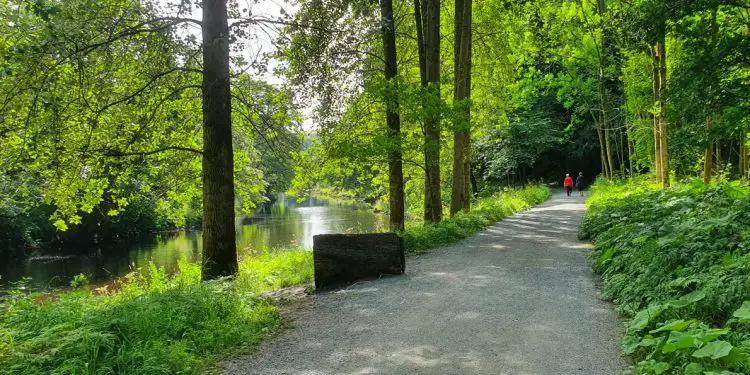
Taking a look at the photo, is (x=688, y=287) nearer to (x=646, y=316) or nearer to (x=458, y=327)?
(x=646, y=316)

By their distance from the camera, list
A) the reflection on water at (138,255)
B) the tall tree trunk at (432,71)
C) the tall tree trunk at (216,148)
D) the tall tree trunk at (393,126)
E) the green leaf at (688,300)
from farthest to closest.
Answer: the reflection on water at (138,255), the tall tree trunk at (432,71), the tall tree trunk at (393,126), the tall tree trunk at (216,148), the green leaf at (688,300)

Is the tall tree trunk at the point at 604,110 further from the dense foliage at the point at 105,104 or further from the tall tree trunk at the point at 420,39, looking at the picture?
the dense foliage at the point at 105,104

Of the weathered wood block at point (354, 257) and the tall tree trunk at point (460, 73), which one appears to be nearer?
the weathered wood block at point (354, 257)

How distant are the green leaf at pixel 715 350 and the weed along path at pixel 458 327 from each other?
2.73 feet

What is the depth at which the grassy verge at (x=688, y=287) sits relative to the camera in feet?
11.2

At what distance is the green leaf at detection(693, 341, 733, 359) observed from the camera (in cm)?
311

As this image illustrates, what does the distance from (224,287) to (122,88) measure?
4569mm

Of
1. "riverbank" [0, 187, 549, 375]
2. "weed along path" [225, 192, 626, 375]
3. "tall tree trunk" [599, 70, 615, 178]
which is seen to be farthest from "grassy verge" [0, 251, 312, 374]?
"tall tree trunk" [599, 70, 615, 178]

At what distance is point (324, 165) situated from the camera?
42.4ft

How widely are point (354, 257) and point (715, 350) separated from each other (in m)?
5.65

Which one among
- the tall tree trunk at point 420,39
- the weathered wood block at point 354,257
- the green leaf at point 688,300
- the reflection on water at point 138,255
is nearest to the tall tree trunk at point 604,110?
the tall tree trunk at point 420,39

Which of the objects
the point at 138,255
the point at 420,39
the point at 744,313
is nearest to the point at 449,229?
the point at 420,39

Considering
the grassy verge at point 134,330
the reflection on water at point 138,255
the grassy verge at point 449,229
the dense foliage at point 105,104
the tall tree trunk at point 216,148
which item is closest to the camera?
the grassy verge at point 134,330

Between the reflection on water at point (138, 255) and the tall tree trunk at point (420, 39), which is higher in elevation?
the tall tree trunk at point (420, 39)
